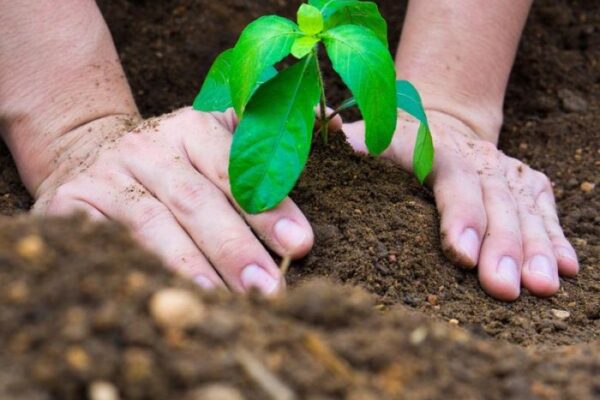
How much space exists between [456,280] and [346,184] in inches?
12.3

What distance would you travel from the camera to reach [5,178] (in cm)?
212

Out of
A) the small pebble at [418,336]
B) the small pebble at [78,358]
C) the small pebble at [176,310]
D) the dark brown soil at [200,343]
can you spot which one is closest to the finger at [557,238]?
the dark brown soil at [200,343]

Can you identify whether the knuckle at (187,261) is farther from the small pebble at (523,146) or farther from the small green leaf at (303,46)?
the small pebble at (523,146)

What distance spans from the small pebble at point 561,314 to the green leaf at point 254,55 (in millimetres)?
754

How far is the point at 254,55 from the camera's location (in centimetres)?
140

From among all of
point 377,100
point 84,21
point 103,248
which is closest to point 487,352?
point 103,248

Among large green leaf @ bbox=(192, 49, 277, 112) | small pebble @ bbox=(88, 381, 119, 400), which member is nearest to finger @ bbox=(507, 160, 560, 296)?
large green leaf @ bbox=(192, 49, 277, 112)

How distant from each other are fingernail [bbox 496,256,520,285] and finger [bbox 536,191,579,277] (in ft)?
0.53

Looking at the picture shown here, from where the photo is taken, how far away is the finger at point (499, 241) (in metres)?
1.58

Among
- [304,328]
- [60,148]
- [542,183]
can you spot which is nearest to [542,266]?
[542,183]

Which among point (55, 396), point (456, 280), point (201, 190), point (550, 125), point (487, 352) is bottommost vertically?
point (550, 125)

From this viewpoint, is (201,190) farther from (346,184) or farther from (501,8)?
(501,8)

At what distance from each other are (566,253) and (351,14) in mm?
752

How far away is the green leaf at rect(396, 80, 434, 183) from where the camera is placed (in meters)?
1.56
